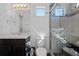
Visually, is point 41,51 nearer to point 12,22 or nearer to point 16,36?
point 16,36

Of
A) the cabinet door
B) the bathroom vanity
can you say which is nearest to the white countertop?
the bathroom vanity

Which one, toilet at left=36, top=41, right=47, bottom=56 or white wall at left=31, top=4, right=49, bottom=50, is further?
white wall at left=31, top=4, right=49, bottom=50

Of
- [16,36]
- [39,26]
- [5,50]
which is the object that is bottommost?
[5,50]

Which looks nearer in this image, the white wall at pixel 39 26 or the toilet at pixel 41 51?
the toilet at pixel 41 51

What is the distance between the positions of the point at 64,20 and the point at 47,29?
0.84 ft

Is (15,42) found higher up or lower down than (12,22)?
lower down

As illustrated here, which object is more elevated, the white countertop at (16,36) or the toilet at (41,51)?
the white countertop at (16,36)

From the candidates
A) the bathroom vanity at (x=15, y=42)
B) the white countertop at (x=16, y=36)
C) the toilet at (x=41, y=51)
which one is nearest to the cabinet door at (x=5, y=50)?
the bathroom vanity at (x=15, y=42)

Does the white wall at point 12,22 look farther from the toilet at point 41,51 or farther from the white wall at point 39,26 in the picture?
the toilet at point 41,51

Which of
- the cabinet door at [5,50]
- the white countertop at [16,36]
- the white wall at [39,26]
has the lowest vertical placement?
the cabinet door at [5,50]

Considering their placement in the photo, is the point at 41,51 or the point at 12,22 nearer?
the point at 41,51

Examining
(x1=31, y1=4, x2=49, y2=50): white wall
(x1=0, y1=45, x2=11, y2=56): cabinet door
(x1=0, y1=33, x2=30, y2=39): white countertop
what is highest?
(x1=31, y1=4, x2=49, y2=50): white wall

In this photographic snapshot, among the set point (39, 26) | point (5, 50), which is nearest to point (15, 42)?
point (5, 50)

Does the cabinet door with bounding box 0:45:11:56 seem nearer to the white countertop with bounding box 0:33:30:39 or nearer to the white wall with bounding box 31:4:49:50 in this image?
the white countertop with bounding box 0:33:30:39
